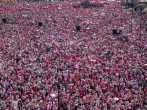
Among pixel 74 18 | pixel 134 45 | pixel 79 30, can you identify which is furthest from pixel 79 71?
pixel 74 18

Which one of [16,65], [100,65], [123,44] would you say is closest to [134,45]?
[123,44]

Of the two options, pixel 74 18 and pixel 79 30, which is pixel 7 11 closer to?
pixel 74 18

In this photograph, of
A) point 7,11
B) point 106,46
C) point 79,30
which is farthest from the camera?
point 7,11

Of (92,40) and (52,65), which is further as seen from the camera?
(92,40)

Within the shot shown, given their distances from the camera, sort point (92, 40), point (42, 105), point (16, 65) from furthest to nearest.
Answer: point (92, 40), point (16, 65), point (42, 105)

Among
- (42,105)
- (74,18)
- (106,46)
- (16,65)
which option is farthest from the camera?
(74,18)

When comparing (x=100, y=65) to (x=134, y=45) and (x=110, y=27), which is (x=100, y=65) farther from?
(x=110, y=27)
